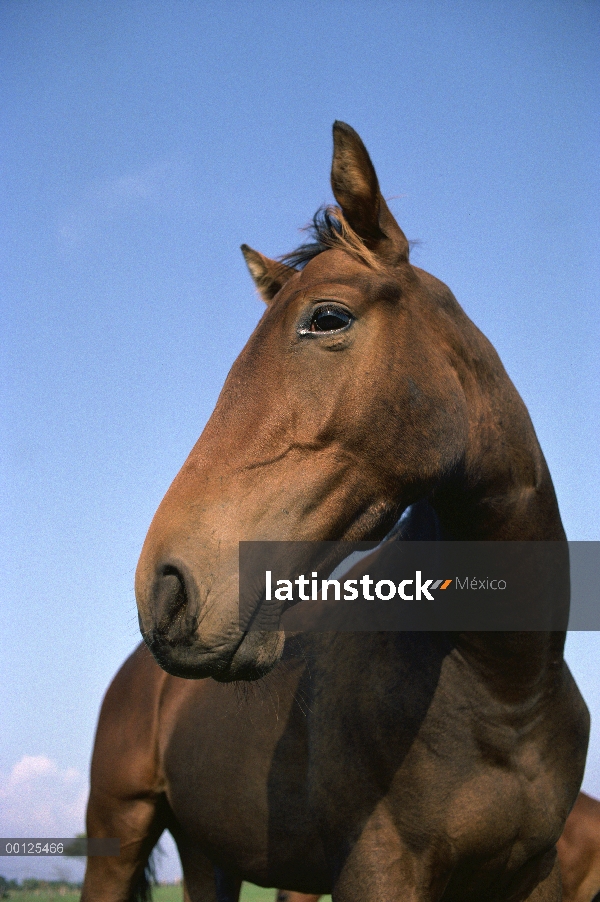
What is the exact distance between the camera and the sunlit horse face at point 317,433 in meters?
2.03

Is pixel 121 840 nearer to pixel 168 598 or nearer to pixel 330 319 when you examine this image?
pixel 168 598

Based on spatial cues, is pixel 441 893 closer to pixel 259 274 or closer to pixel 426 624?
pixel 426 624

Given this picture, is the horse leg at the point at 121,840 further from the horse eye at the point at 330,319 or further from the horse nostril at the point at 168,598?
the horse eye at the point at 330,319

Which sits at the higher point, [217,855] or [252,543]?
[252,543]

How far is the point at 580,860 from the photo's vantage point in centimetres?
666

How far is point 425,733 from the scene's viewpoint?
9.05 feet

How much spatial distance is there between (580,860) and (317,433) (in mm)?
6103

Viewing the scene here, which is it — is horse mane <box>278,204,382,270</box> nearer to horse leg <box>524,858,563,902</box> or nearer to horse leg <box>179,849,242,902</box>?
horse leg <box>524,858,563,902</box>

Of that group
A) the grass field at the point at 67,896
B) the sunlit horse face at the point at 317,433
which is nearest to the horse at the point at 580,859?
the grass field at the point at 67,896

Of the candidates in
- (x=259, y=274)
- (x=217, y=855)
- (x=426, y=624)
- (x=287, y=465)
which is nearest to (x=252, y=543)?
(x=287, y=465)

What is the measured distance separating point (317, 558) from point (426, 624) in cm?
80

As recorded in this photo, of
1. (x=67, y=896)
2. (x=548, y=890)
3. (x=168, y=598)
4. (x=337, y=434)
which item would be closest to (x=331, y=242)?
(x=337, y=434)

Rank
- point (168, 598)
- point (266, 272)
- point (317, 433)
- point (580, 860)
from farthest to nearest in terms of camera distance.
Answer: point (580, 860) → point (266, 272) → point (317, 433) → point (168, 598)

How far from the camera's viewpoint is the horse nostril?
2.00m
